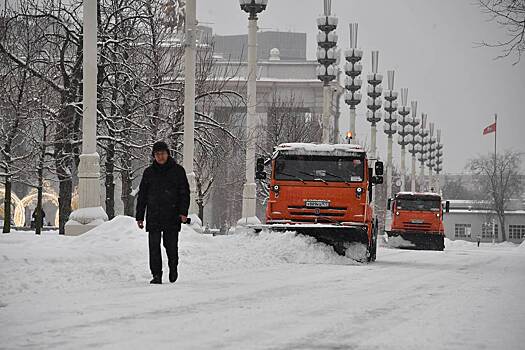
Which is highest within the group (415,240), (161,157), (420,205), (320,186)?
(161,157)

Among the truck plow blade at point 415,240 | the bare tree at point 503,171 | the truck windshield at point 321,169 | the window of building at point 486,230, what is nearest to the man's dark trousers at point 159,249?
the truck windshield at point 321,169

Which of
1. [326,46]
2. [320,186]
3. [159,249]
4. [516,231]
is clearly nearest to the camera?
[159,249]

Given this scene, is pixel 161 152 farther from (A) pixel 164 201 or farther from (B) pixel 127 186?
(B) pixel 127 186

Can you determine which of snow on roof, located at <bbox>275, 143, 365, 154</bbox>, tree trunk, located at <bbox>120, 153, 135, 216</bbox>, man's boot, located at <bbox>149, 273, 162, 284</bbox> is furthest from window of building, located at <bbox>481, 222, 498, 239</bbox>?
man's boot, located at <bbox>149, 273, 162, 284</bbox>

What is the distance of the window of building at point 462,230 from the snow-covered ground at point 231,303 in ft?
369

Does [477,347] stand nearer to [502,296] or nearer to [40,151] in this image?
[502,296]

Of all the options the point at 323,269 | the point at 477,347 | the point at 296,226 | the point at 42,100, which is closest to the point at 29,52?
the point at 42,100

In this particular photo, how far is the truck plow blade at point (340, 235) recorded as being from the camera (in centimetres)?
2073

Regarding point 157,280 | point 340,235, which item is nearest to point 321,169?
point 340,235

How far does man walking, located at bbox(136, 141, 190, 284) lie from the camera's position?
12977 millimetres

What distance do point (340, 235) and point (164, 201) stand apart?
8.42 metres

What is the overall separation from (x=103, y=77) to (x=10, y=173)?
4.16m

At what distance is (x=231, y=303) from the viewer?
32.7 feet

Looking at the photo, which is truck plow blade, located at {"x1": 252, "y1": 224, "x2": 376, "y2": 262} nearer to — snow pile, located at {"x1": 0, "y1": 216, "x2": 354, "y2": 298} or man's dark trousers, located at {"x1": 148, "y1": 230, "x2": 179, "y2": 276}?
snow pile, located at {"x1": 0, "y1": 216, "x2": 354, "y2": 298}
